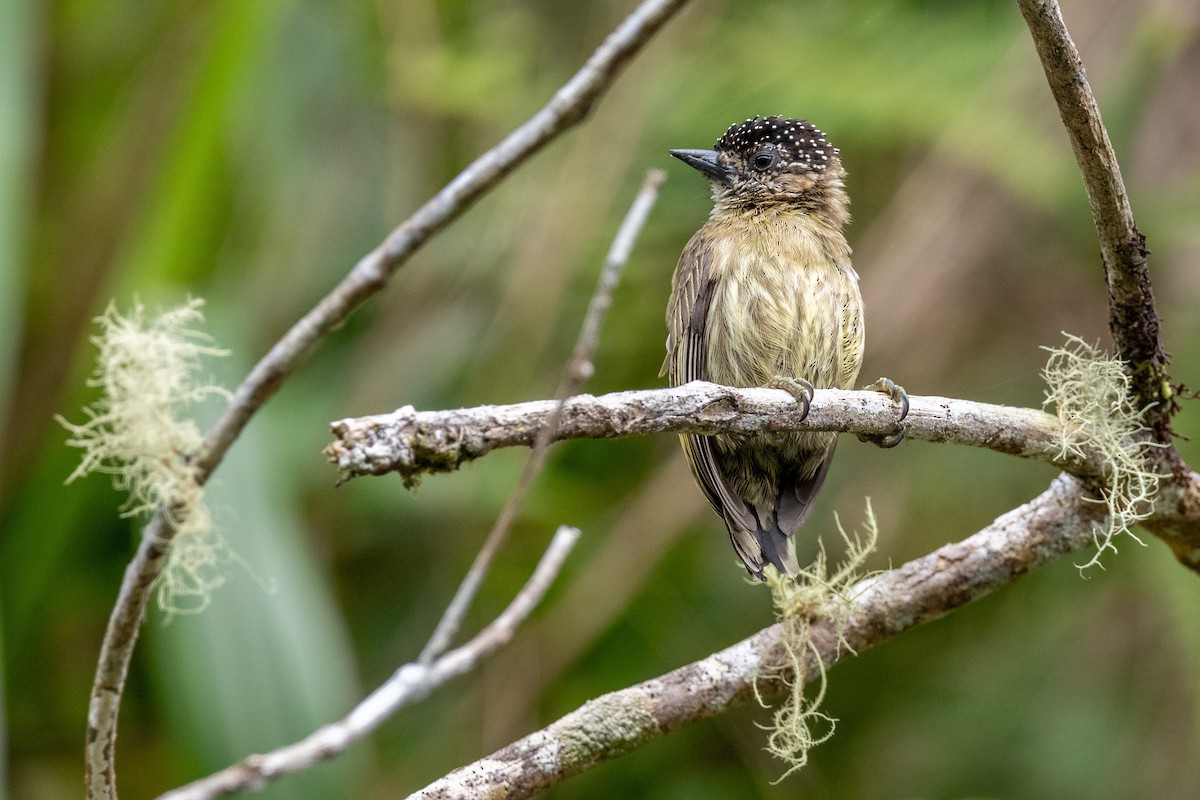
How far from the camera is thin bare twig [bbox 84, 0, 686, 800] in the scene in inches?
59.6

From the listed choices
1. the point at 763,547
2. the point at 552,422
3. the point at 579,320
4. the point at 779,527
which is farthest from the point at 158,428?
the point at 579,320

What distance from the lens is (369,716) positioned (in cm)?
180

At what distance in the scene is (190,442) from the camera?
5.75ft

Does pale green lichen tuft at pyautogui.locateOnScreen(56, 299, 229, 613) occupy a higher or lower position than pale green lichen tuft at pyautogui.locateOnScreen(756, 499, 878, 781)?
higher

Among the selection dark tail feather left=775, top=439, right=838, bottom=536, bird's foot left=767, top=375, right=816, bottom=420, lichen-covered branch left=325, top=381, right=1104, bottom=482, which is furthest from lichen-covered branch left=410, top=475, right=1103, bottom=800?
dark tail feather left=775, top=439, right=838, bottom=536

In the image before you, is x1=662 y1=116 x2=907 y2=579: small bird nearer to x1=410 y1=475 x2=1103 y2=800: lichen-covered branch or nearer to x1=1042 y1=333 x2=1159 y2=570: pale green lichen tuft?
x1=410 y1=475 x2=1103 y2=800: lichen-covered branch

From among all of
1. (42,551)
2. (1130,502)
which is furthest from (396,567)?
(1130,502)

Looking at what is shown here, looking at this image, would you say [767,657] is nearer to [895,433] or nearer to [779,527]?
[895,433]

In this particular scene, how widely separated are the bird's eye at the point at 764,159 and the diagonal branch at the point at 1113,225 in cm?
110

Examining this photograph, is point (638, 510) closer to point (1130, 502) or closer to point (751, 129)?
point (751, 129)

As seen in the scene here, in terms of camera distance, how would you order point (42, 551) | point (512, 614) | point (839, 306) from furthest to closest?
point (42, 551) → point (839, 306) → point (512, 614)

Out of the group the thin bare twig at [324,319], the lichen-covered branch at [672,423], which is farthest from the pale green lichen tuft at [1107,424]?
the thin bare twig at [324,319]

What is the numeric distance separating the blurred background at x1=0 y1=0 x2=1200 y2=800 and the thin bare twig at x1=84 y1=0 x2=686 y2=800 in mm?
2002

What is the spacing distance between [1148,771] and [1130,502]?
8.73 feet
